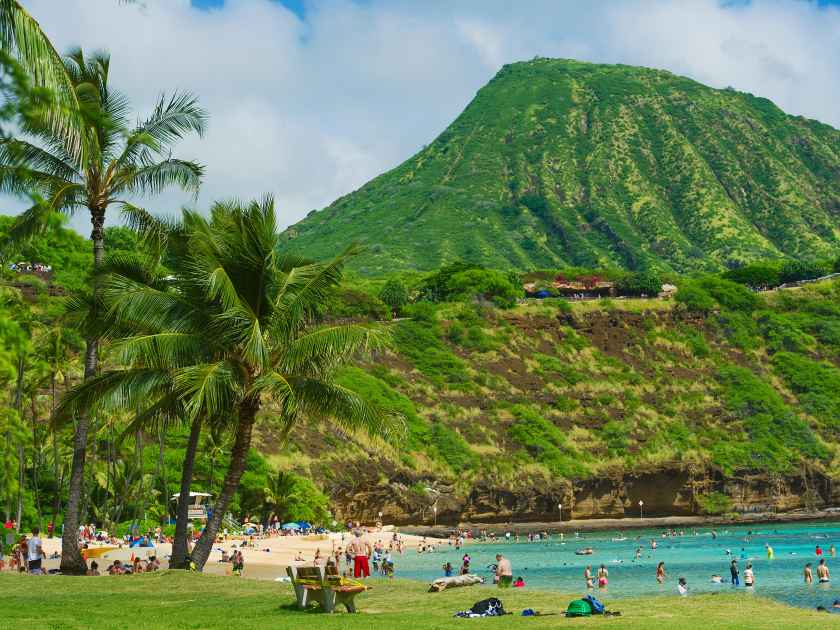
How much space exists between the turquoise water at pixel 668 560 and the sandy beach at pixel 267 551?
445cm

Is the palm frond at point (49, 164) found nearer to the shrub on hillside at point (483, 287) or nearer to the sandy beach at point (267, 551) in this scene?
the sandy beach at point (267, 551)

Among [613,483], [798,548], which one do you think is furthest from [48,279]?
[798,548]

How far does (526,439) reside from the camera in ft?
315

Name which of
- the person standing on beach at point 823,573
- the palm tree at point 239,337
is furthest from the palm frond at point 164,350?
the person standing on beach at point 823,573

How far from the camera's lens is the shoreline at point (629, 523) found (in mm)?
87438

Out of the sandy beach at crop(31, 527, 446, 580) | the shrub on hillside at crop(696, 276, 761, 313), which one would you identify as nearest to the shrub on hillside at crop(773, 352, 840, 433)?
the shrub on hillside at crop(696, 276, 761, 313)

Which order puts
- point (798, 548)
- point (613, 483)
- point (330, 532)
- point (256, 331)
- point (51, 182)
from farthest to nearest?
point (613, 483)
point (330, 532)
point (798, 548)
point (51, 182)
point (256, 331)

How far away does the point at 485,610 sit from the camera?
19859 mm

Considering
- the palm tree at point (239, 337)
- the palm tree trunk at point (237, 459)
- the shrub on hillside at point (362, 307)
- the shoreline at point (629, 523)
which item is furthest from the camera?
the shrub on hillside at point (362, 307)

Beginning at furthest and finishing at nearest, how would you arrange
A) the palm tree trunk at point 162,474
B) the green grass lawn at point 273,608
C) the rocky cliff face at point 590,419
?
the rocky cliff face at point 590,419
the palm tree trunk at point 162,474
the green grass lawn at point 273,608

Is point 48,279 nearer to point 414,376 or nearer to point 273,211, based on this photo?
point 414,376

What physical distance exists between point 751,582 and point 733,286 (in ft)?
308

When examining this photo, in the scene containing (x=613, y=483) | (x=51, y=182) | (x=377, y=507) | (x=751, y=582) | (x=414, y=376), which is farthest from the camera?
(x=414, y=376)

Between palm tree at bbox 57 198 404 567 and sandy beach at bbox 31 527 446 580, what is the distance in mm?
13253
